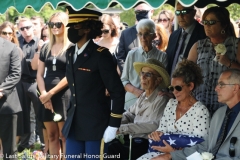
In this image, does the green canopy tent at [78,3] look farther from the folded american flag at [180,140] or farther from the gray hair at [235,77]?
the folded american flag at [180,140]

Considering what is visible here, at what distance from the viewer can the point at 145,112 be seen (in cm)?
546

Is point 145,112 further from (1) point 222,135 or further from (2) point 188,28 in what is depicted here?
(1) point 222,135

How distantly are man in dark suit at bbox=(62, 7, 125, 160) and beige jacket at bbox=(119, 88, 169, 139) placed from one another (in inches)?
14.7

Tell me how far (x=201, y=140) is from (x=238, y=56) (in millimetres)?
940

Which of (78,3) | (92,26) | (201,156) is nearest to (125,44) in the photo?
(92,26)

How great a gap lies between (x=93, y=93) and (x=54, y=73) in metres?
1.75

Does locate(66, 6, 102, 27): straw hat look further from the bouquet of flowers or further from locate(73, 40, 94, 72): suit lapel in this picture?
the bouquet of flowers

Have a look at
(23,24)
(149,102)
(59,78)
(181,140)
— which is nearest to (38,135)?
(23,24)

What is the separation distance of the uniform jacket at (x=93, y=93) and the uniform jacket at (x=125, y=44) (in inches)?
95.1

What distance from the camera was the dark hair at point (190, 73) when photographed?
495 centimetres

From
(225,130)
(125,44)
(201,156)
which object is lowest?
(201,156)

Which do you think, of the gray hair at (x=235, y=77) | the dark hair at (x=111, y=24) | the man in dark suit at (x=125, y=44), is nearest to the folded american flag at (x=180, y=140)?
the gray hair at (x=235, y=77)

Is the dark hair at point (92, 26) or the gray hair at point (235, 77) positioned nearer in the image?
the gray hair at point (235, 77)

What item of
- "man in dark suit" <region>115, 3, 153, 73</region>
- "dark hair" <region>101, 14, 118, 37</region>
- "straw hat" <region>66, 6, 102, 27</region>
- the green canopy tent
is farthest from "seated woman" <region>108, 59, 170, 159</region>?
"dark hair" <region>101, 14, 118, 37</region>
